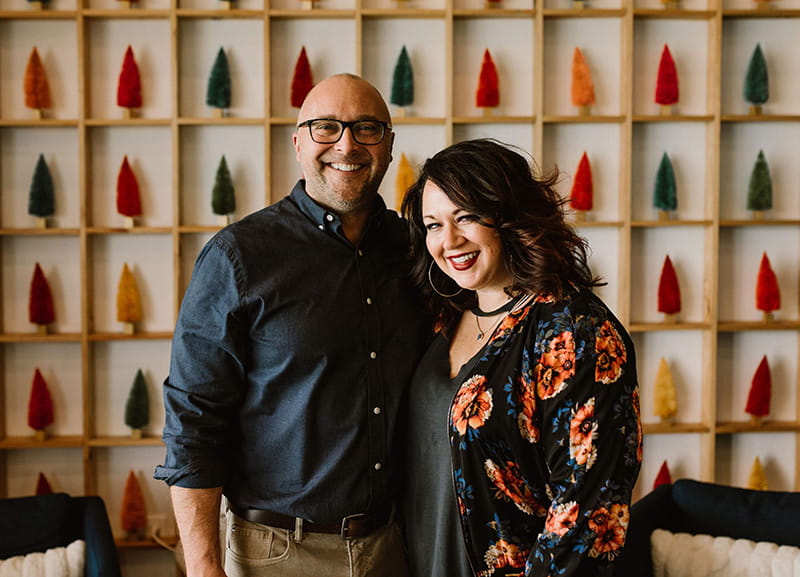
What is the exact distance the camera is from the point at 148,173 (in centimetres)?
346

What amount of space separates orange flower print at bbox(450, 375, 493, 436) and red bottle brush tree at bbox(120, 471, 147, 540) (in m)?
2.23

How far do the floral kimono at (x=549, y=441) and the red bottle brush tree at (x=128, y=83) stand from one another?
227 cm

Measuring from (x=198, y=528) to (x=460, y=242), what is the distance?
0.85 meters

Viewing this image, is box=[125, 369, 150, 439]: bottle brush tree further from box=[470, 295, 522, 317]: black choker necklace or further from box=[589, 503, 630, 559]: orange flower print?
box=[589, 503, 630, 559]: orange flower print

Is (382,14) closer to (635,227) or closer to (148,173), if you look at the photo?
(148,173)

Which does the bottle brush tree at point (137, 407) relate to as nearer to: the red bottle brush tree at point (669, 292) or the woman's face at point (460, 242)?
the woman's face at point (460, 242)

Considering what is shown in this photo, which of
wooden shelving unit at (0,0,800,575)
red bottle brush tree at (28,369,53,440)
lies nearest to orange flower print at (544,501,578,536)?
wooden shelving unit at (0,0,800,575)

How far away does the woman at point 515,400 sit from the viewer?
1.51 meters

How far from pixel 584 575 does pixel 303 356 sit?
2.43 ft

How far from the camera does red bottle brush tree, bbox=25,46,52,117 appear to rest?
333 centimetres

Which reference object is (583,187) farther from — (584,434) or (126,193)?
(584,434)

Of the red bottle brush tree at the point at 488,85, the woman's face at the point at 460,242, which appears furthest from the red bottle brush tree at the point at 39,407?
the woman's face at the point at 460,242

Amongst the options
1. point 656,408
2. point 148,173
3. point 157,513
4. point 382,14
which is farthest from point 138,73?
point 656,408

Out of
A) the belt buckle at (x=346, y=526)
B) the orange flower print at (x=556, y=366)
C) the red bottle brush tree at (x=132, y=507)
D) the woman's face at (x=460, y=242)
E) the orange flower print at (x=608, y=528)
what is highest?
the woman's face at (x=460, y=242)
